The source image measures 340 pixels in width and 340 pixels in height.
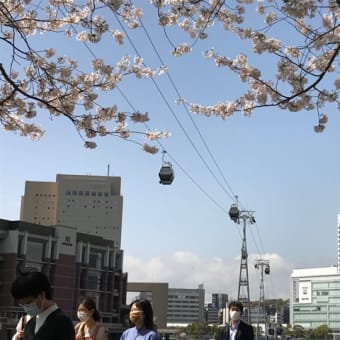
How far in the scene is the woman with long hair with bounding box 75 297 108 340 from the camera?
584 centimetres

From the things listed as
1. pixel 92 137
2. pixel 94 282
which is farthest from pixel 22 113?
pixel 94 282

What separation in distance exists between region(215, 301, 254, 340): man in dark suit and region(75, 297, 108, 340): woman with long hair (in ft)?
6.49

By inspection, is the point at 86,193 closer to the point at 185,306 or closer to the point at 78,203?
the point at 78,203

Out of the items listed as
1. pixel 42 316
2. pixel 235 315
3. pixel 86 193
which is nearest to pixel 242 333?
pixel 235 315

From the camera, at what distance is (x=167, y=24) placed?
19.7 feet

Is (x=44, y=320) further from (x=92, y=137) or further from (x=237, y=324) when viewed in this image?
(x=237, y=324)

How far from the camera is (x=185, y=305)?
125 meters

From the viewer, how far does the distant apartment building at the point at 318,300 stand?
331ft

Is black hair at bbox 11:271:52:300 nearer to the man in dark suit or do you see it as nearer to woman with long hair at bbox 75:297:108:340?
woman with long hair at bbox 75:297:108:340

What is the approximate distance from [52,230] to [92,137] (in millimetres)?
65587

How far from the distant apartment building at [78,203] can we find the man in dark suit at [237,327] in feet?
293

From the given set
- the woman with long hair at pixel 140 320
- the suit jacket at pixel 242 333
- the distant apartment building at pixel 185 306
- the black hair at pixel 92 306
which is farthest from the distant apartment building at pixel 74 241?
the woman with long hair at pixel 140 320

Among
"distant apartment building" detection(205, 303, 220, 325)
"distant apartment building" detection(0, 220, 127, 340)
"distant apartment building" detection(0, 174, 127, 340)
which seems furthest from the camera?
"distant apartment building" detection(205, 303, 220, 325)

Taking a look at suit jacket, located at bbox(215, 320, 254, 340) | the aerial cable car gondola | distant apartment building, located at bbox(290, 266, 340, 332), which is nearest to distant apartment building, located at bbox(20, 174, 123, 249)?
distant apartment building, located at bbox(290, 266, 340, 332)
